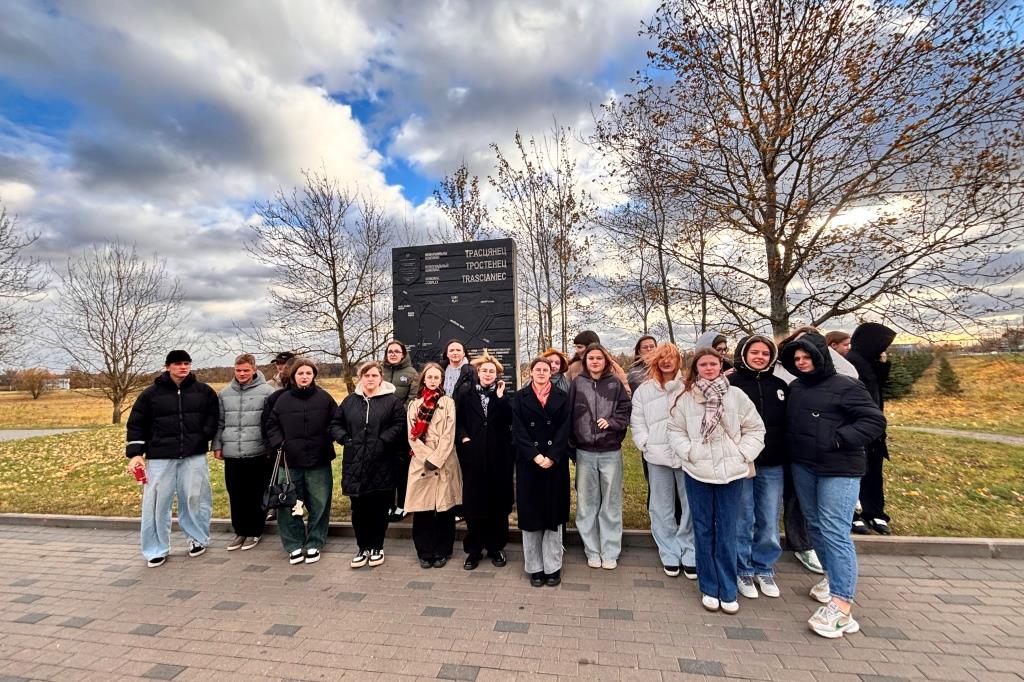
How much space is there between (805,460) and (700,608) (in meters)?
1.34

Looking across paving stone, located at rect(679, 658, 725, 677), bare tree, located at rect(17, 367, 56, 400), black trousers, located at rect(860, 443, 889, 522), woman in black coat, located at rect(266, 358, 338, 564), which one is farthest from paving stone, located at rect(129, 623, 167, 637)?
bare tree, located at rect(17, 367, 56, 400)

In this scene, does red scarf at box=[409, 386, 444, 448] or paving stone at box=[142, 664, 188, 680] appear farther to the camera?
red scarf at box=[409, 386, 444, 448]

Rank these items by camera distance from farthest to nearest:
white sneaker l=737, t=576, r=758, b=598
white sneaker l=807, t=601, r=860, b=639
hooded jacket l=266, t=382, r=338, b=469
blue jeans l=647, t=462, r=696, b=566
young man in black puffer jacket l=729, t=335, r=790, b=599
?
hooded jacket l=266, t=382, r=338, b=469 < blue jeans l=647, t=462, r=696, b=566 < young man in black puffer jacket l=729, t=335, r=790, b=599 < white sneaker l=737, t=576, r=758, b=598 < white sneaker l=807, t=601, r=860, b=639

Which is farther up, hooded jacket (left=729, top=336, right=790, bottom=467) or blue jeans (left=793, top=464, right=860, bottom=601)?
hooded jacket (left=729, top=336, right=790, bottom=467)

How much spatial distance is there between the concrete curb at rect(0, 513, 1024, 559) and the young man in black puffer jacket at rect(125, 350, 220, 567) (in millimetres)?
748

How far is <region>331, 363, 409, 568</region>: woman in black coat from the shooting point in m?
4.38

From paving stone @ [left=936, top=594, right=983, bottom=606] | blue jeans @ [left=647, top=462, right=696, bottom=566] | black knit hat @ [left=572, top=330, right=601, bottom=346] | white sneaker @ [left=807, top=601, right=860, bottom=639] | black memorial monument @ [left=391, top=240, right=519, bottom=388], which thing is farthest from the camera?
black memorial monument @ [left=391, top=240, right=519, bottom=388]

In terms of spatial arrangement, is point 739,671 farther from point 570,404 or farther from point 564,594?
point 570,404

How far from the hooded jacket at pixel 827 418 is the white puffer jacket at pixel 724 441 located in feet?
1.01

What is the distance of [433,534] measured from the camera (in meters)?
4.44

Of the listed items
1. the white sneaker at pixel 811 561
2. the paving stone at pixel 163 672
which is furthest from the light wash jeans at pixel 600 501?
the paving stone at pixel 163 672

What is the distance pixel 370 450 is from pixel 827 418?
149 inches

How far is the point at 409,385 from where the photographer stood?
539 centimetres

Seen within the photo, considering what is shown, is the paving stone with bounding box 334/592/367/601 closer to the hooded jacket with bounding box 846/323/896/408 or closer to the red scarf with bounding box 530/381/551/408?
the red scarf with bounding box 530/381/551/408
